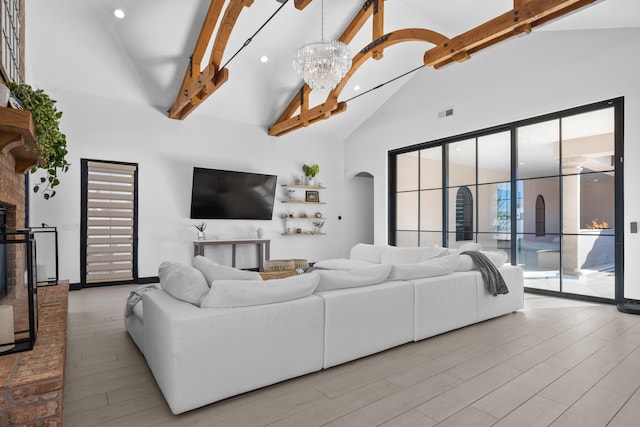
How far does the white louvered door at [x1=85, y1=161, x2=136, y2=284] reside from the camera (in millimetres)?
5590

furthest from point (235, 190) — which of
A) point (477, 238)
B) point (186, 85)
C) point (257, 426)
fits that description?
point (257, 426)

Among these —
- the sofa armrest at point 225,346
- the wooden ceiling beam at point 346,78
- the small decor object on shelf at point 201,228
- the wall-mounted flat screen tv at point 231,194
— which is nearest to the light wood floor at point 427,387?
the sofa armrest at point 225,346

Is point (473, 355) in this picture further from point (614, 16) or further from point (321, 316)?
point (614, 16)

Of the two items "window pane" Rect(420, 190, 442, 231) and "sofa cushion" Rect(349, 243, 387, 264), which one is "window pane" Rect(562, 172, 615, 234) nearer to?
"window pane" Rect(420, 190, 442, 231)

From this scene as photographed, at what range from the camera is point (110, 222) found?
5.72m

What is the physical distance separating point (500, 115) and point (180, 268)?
5.25 metres

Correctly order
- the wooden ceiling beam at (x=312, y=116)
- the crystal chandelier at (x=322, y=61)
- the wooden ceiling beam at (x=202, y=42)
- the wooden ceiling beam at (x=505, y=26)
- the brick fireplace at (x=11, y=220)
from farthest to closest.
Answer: the wooden ceiling beam at (x=312, y=116) < the wooden ceiling beam at (x=202, y=42) < the crystal chandelier at (x=322, y=61) < the wooden ceiling beam at (x=505, y=26) < the brick fireplace at (x=11, y=220)

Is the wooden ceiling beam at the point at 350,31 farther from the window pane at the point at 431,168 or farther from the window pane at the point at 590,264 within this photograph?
the window pane at the point at 590,264

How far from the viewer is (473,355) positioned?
2799mm

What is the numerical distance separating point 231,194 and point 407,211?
347cm

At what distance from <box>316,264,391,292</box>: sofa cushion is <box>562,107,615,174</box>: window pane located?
142 inches

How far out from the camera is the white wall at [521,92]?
170 inches

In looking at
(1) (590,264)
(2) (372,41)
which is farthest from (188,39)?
(1) (590,264)

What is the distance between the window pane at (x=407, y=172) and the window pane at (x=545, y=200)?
2024 millimetres
